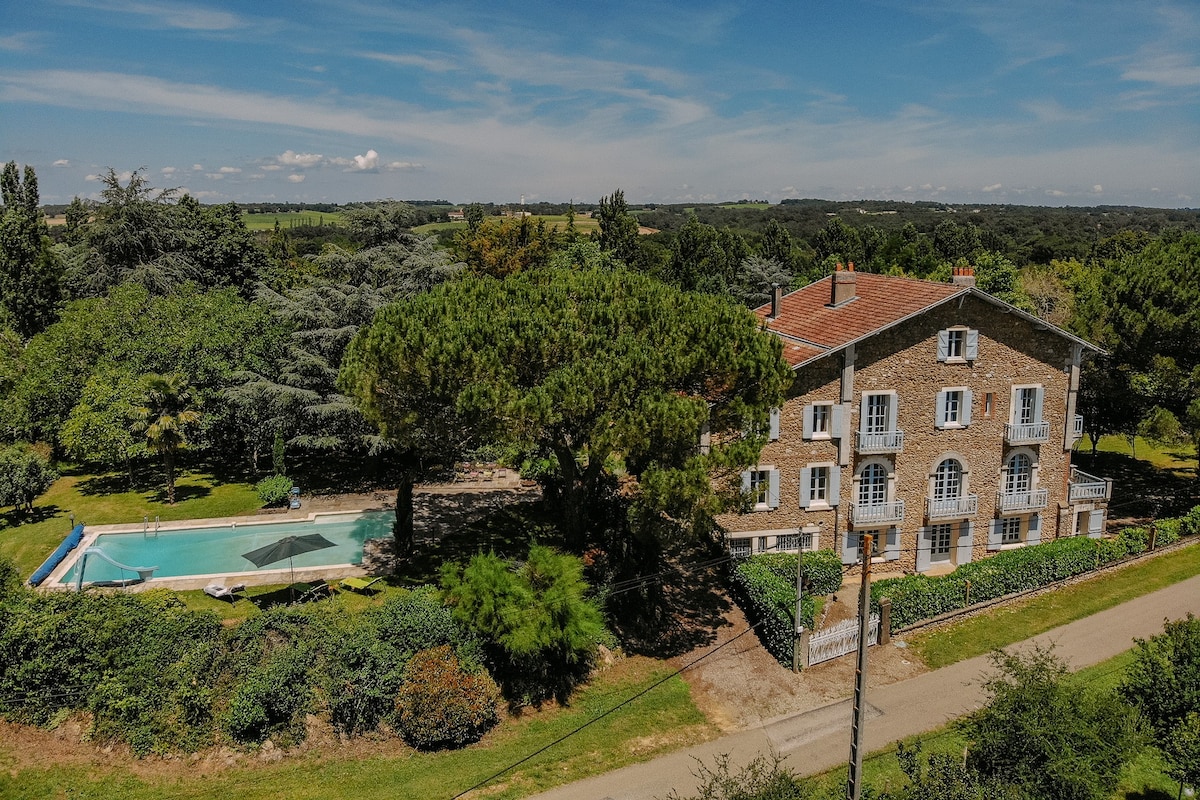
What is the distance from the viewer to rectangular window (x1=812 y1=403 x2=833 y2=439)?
26.2 m

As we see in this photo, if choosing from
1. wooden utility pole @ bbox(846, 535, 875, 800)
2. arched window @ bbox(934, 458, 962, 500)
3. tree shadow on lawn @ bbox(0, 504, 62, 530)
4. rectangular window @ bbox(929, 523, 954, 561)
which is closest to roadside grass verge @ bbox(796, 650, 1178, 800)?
wooden utility pole @ bbox(846, 535, 875, 800)

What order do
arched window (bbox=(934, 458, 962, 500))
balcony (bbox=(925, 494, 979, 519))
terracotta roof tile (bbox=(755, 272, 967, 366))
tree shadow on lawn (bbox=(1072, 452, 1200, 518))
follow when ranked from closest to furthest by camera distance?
terracotta roof tile (bbox=(755, 272, 967, 366)) < balcony (bbox=(925, 494, 979, 519)) < arched window (bbox=(934, 458, 962, 500)) < tree shadow on lawn (bbox=(1072, 452, 1200, 518))

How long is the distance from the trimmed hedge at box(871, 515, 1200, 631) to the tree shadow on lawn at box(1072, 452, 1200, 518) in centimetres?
507

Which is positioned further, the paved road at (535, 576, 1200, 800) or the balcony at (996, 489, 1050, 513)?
the balcony at (996, 489, 1050, 513)

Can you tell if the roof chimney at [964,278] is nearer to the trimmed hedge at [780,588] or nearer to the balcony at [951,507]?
the balcony at [951,507]

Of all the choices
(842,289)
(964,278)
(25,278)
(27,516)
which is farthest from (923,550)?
(25,278)

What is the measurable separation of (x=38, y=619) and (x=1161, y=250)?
139 ft

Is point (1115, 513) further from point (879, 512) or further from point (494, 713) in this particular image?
point (494, 713)

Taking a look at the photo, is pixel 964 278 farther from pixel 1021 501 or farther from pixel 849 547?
pixel 849 547

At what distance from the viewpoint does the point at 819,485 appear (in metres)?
26.9

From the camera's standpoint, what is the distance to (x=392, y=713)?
18.7 meters

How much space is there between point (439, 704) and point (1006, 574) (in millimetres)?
18670

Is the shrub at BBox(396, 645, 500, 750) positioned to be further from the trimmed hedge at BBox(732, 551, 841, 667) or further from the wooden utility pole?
the wooden utility pole

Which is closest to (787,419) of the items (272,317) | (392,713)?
(392,713)
